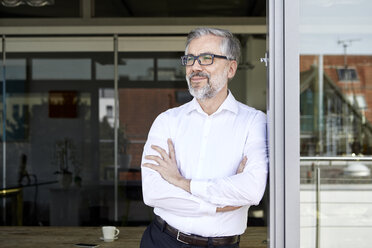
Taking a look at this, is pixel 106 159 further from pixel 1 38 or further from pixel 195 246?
pixel 195 246

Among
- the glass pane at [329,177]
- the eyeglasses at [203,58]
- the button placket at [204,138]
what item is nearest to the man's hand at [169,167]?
the button placket at [204,138]

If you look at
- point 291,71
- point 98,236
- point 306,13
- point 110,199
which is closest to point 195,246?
point 291,71

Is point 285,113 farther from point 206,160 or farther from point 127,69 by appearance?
point 127,69

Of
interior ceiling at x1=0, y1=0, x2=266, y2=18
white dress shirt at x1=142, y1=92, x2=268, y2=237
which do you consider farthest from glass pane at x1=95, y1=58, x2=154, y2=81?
white dress shirt at x1=142, y1=92, x2=268, y2=237

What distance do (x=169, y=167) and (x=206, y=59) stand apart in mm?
476

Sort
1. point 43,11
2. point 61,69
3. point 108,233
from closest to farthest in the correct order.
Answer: point 108,233 → point 43,11 → point 61,69

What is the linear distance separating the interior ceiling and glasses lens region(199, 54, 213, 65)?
204 inches

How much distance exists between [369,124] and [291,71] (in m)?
6.80

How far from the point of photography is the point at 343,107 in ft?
28.6

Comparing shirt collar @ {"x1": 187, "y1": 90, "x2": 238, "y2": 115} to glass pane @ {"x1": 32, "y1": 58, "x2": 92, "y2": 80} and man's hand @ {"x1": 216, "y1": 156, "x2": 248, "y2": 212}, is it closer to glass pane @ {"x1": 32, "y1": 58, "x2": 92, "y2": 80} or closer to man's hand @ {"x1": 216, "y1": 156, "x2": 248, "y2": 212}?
man's hand @ {"x1": 216, "y1": 156, "x2": 248, "y2": 212}

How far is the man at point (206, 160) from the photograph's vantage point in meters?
2.26

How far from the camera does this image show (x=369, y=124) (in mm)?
8469

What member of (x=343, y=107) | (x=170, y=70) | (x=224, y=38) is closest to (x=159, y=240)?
(x=224, y=38)

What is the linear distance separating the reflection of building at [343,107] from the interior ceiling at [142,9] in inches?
56.9
